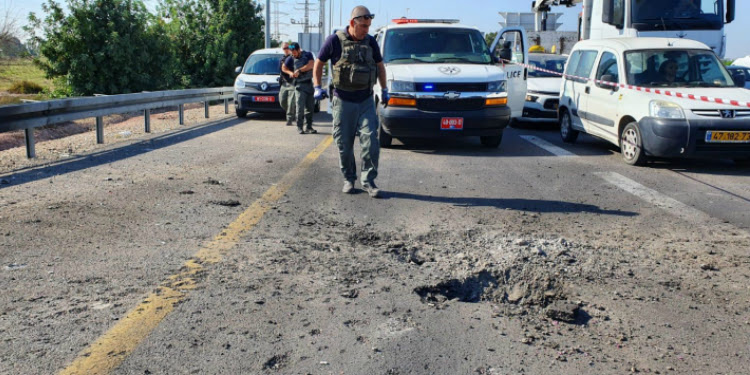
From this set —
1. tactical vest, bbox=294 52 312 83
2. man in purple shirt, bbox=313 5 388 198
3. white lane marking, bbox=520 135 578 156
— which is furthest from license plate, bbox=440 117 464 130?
tactical vest, bbox=294 52 312 83

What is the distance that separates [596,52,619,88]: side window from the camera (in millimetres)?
10451

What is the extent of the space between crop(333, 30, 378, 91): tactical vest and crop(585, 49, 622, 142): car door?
475cm

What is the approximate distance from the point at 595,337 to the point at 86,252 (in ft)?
11.4

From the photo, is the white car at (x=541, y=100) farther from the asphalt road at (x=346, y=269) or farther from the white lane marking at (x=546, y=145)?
the asphalt road at (x=346, y=269)

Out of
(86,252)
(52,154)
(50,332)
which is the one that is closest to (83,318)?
(50,332)

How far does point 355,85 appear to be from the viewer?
7.05 meters

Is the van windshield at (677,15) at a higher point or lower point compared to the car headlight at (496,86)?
higher

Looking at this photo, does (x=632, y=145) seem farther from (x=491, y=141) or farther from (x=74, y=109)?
(x=74, y=109)

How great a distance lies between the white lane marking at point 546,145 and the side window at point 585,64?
4.34ft

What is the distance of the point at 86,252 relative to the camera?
4793 mm

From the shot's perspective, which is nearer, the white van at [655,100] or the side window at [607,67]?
the white van at [655,100]

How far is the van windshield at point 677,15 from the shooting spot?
44.9ft

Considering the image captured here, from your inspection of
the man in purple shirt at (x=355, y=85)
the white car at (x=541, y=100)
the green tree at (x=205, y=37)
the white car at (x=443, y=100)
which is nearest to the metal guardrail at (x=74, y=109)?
the man in purple shirt at (x=355, y=85)

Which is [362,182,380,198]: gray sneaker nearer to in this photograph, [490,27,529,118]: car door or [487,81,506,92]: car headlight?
[487,81,506,92]: car headlight
